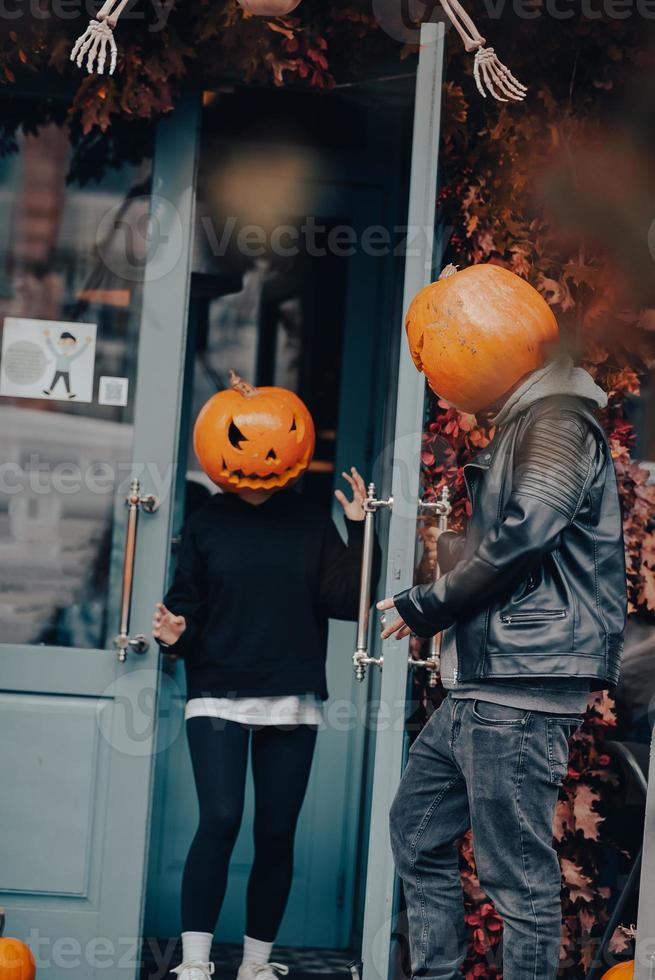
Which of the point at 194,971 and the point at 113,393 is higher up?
the point at 113,393

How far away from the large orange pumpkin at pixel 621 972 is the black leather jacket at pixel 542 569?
1143mm

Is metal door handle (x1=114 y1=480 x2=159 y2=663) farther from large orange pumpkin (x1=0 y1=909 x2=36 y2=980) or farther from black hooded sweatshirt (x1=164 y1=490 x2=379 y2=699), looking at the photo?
large orange pumpkin (x1=0 y1=909 x2=36 y2=980)

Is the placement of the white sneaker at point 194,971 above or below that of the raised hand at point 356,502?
below

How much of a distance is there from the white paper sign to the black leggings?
1.20 metres

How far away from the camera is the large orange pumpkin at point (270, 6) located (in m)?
3.52

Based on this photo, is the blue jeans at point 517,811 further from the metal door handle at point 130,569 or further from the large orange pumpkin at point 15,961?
the large orange pumpkin at point 15,961

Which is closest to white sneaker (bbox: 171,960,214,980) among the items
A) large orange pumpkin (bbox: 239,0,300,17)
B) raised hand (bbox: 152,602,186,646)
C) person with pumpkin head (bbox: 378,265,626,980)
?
raised hand (bbox: 152,602,186,646)

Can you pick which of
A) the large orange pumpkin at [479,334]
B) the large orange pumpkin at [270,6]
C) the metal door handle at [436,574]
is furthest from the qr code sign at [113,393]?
the large orange pumpkin at [479,334]

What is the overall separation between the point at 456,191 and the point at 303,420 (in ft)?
2.81

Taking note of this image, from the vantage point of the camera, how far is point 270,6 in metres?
3.54

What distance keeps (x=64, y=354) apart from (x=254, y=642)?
120 cm

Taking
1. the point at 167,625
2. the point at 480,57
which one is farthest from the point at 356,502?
the point at 480,57

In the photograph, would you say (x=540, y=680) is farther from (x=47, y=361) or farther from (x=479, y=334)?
(x=47, y=361)

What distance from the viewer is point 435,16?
3725 mm
